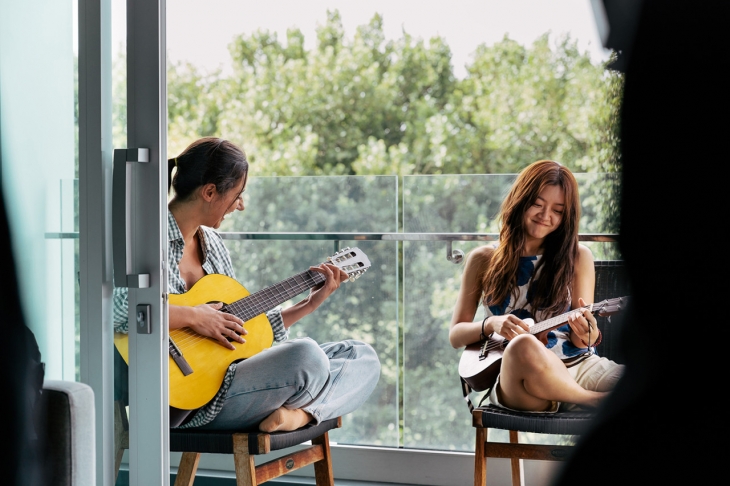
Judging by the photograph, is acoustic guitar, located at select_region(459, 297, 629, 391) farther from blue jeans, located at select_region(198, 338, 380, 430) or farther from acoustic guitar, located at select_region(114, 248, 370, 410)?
acoustic guitar, located at select_region(114, 248, 370, 410)

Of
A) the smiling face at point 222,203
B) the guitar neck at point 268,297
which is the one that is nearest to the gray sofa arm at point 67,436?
the guitar neck at point 268,297

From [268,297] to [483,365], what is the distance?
643mm

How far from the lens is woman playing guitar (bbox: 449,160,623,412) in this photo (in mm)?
1990

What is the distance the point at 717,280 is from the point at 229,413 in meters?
1.65

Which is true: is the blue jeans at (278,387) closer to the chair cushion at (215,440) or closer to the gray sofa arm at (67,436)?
the chair cushion at (215,440)

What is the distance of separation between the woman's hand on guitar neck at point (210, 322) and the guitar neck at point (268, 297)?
0.06 meters

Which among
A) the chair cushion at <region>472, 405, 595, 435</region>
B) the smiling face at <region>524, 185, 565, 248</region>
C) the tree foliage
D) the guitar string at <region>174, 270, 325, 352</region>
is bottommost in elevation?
the chair cushion at <region>472, 405, 595, 435</region>

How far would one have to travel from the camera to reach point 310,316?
2627 mm

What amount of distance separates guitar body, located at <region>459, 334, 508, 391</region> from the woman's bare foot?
52 centimetres

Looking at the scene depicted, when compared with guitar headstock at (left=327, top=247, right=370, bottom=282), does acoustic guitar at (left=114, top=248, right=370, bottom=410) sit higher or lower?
lower

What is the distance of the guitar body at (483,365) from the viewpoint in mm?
2000

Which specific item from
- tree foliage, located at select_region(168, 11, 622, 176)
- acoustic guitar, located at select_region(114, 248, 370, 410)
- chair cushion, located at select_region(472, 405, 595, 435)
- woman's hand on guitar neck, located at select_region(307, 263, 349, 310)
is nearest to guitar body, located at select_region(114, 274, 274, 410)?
acoustic guitar, located at select_region(114, 248, 370, 410)

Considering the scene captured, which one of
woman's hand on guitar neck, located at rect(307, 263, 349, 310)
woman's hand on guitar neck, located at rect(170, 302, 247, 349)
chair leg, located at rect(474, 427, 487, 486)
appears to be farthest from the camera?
woman's hand on guitar neck, located at rect(307, 263, 349, 310)

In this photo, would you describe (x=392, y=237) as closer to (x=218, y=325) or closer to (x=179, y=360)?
(x=218, y=325)
